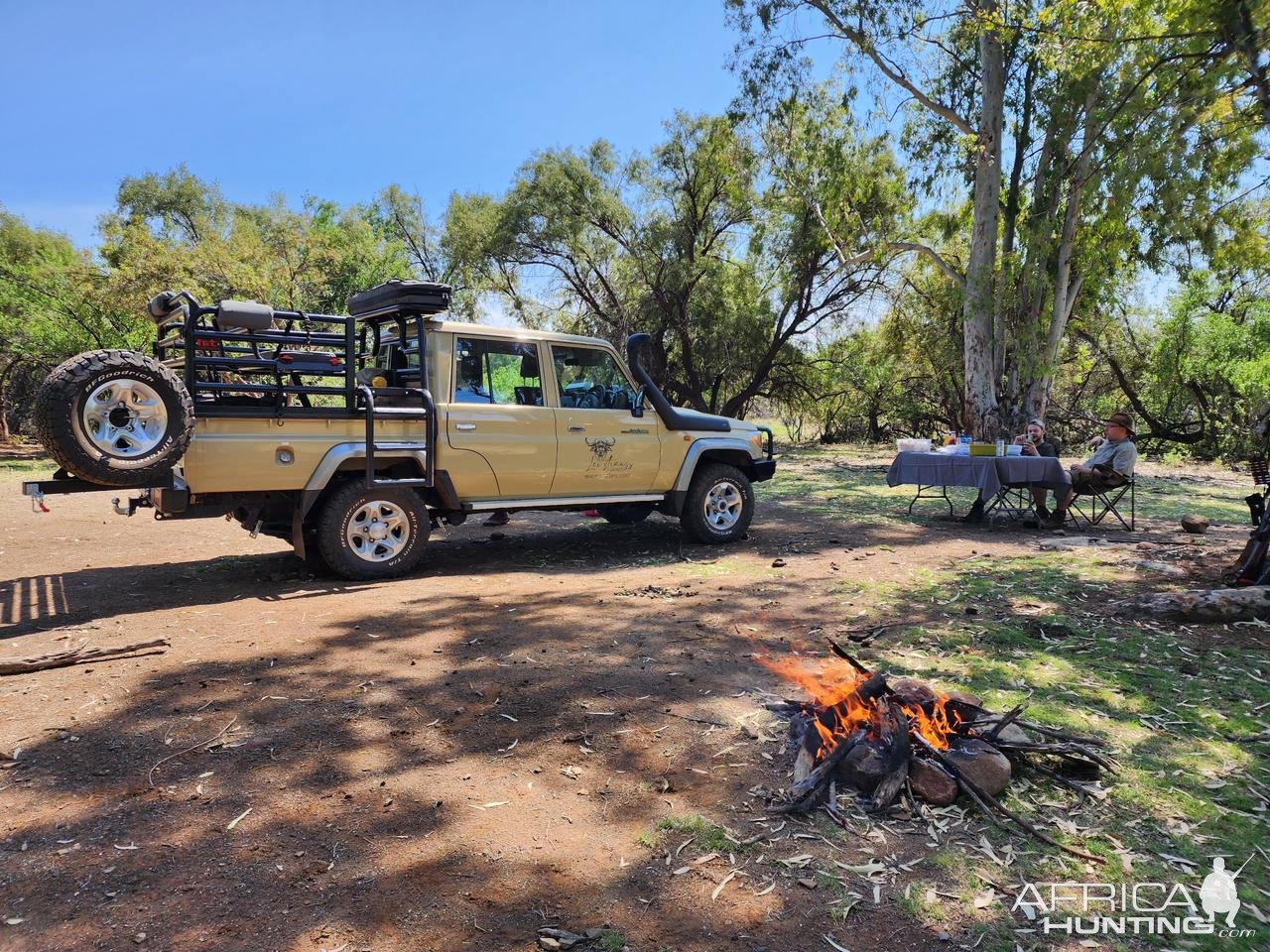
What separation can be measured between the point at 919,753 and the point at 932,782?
144 millimetres

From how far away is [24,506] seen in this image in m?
10.6

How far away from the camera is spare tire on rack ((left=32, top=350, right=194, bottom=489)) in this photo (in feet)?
15.4

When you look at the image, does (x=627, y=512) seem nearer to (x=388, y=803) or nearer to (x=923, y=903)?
(x=388, y=803)

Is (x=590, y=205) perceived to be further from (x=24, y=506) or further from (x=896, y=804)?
(x=896, y=804)

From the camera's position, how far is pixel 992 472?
891 cm

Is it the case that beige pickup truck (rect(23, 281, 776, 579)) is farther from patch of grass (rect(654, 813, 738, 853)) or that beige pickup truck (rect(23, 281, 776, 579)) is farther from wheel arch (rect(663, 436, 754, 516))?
patch of grass (rect(654, 813, 738, 853))

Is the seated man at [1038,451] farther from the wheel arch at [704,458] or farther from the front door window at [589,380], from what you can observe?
the front door window at [589,380]

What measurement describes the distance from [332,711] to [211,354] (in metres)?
3.71

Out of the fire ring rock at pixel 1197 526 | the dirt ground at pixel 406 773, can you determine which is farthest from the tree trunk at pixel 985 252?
the dirt ground at pixel 406 773

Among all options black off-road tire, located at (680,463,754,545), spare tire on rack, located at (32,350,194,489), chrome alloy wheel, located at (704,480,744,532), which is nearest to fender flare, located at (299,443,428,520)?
spare tire on rack, located at (32,350,194,489)

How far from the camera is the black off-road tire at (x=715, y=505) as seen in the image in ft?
26.3

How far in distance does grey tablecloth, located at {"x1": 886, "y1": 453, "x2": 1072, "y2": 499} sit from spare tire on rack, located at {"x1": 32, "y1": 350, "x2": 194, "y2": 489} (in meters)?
7.58

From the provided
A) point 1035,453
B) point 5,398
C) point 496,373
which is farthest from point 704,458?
point 5,398

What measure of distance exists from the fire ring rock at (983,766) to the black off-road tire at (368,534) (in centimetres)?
468
